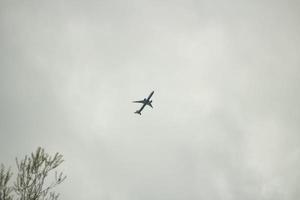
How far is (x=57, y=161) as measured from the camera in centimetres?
1625

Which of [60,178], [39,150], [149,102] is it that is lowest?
[60,178]

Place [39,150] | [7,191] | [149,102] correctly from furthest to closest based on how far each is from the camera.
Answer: [149,102] → [39,150] → [7,191]

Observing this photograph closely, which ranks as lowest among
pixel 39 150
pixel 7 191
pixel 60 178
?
pixel 7 191

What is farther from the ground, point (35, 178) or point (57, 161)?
point (57, 161)

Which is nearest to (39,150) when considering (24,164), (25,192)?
(24,164)

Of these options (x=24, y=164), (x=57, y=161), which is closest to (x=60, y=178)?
(x=57, y=161)

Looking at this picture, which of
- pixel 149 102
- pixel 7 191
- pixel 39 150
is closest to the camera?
pixel 7 191

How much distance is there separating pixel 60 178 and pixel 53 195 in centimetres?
122

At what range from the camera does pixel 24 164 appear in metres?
15.4

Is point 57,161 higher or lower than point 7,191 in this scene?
higher

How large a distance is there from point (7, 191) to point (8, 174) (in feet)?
3.00

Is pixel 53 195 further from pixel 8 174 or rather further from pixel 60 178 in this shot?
pixel 8 174

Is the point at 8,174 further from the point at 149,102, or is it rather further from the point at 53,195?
the point at 149,102

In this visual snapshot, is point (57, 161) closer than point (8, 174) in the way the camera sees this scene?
No
